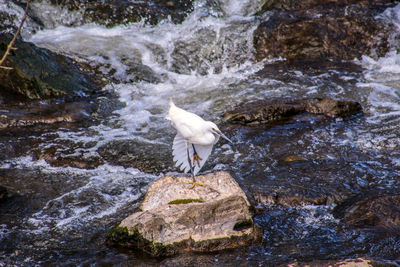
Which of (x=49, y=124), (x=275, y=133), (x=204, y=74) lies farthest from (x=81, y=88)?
(x=275, y=133)

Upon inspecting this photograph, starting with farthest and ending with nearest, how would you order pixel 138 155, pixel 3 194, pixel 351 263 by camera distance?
pixel 138 155
pixel 3 194
pixel 351 263

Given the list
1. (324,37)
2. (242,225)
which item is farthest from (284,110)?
(324,37)

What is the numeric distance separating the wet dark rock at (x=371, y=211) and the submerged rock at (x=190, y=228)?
93 centimetres

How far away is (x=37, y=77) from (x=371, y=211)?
583cm

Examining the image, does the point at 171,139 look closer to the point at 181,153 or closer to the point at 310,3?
the point at 181,153

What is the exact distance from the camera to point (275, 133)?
579 cm

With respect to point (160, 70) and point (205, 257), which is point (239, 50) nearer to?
point (160, 70)

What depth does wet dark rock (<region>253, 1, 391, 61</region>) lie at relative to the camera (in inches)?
354

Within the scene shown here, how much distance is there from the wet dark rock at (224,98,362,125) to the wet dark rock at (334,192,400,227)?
2.41 m

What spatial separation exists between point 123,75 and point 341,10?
565 cm

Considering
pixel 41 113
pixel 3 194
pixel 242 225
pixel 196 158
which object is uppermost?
pixel 41 113

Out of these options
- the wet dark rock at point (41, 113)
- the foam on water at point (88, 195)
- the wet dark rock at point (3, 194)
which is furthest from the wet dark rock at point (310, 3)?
the wet dark rock at point (3, 194)

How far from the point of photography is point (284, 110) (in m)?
6.16

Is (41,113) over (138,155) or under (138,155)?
over
